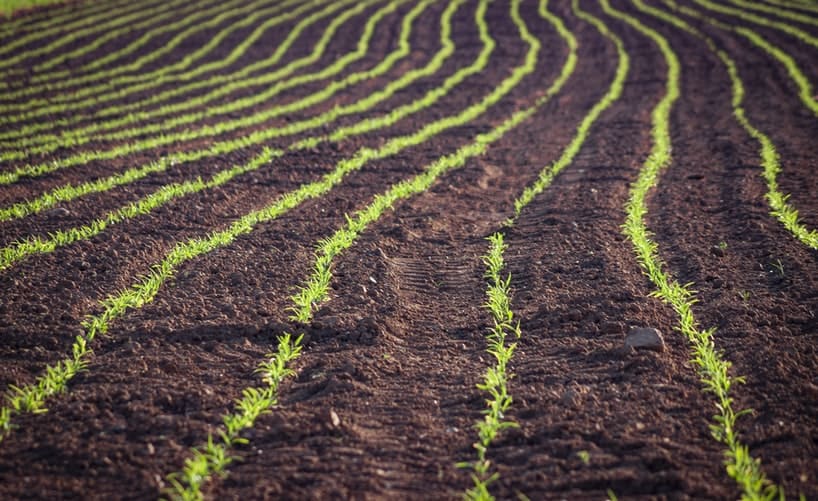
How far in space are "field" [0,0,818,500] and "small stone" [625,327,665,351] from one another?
0.16ft

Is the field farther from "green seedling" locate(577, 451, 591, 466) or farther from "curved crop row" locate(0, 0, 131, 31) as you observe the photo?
"curved crop row" locate(0, 0, 131, 31)

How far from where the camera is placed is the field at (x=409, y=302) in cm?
368

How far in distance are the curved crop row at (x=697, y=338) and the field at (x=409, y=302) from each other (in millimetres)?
24

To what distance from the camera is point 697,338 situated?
485 centimetres

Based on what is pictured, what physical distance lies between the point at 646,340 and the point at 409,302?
1905mm

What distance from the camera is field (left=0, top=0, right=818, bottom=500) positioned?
3676 mm

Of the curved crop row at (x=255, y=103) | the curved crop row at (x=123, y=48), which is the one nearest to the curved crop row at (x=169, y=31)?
the curved crop row at (x=123, y=48)

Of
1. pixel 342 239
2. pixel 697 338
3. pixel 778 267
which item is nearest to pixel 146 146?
pixel 342 239

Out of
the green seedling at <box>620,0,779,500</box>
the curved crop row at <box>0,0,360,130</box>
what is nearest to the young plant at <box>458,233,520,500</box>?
the green seedling at <box>620,0,779,500</box>

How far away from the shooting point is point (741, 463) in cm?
353

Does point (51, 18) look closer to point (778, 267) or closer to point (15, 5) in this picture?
point (15, 5)

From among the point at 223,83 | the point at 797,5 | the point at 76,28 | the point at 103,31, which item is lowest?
the point at 223,83

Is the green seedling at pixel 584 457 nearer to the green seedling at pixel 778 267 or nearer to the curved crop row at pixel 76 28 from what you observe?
the green seedling at pixel 778 267

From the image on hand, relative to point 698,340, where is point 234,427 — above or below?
above
